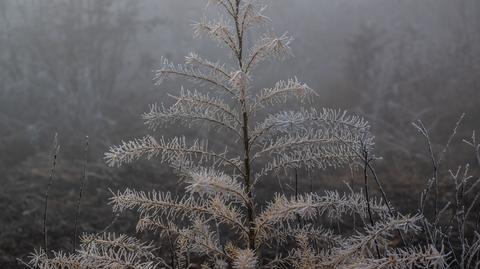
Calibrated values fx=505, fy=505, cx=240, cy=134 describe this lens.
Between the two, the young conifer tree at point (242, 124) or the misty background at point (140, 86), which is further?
the misty background at point (140, 86)

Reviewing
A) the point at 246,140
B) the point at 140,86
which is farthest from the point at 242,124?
the point at 140,86

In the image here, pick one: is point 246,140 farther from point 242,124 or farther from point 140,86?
point 140,86

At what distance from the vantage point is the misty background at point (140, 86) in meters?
5.79

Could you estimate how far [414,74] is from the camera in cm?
1029

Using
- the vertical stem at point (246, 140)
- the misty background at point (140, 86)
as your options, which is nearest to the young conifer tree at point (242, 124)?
the vertical stem at point (246, 140)

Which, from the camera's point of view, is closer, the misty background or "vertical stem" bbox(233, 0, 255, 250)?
"vertical stem" bbox(233, 0, 255, 250)

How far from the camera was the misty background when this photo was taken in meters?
5.79

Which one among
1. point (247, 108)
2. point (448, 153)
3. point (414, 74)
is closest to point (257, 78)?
point (414, 74)

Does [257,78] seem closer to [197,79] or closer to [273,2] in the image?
[273,2]

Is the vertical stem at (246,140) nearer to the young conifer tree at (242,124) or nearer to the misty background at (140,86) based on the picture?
the young conifer tree at (242,124)

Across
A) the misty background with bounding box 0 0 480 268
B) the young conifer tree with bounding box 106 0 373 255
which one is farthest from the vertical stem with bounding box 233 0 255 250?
the misty background with bounding box 0 0 480 268

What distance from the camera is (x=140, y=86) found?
10516 millimetres

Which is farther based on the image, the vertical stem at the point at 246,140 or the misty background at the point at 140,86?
the misty background at the point at 140,86

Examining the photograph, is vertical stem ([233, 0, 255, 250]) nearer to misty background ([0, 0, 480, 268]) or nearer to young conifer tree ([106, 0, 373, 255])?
young conifer tree ([106, 0, 373, 255])
